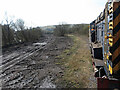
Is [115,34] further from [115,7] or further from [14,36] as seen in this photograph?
[14,36]

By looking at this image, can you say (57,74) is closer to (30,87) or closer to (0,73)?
(30,87)

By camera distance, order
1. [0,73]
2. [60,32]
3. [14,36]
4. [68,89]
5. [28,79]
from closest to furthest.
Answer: [68,89]
[28,79]
[0,73]
[14,36]
[60,32]

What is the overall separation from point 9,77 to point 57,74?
8.54ft

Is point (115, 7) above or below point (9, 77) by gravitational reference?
above

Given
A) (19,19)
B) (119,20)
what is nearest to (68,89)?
(119,20)

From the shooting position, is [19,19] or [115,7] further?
[19,19]

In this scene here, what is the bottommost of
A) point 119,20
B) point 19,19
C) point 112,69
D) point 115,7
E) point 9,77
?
point 9,77

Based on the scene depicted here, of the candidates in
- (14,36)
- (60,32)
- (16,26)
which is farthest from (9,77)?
(60,32)

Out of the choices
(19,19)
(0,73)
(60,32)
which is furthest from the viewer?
(60,32)

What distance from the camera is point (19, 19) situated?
22953 millimetres

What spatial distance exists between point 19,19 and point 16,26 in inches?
90.4

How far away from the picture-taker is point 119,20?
2521 mm

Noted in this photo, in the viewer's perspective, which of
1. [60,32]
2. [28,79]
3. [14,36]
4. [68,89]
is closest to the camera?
[68,89]

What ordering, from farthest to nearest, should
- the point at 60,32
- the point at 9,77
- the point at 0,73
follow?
the point at 60,32 < the point at 0,73 < the point at 9,77
